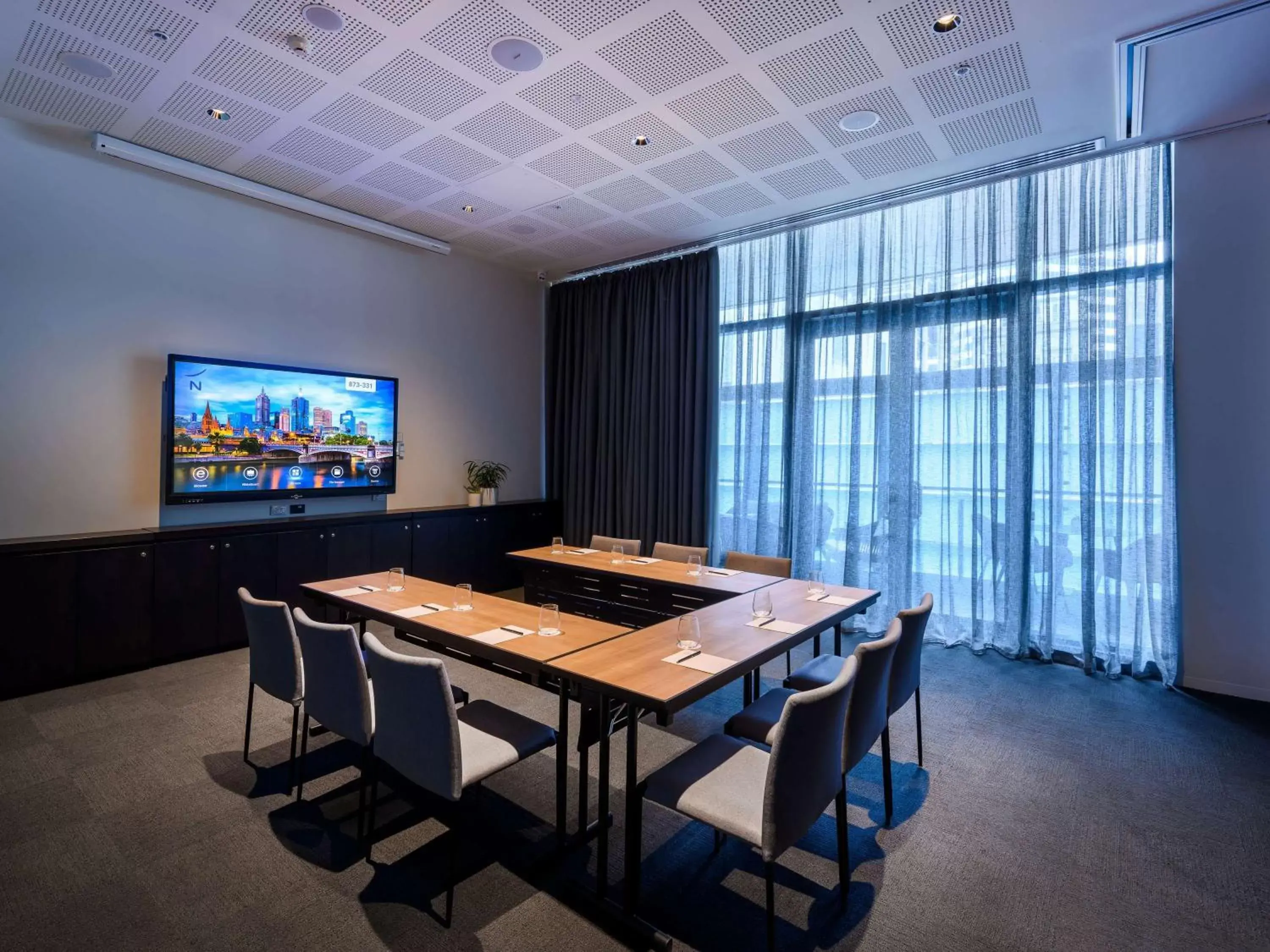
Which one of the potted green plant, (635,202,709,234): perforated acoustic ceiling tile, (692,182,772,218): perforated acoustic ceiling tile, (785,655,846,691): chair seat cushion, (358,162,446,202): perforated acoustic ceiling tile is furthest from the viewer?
the potted green plant

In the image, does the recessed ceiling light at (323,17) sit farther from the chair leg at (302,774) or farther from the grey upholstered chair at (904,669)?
the grey upholstered chair at (904,669)

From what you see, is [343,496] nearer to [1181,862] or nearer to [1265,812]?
[1181,862]

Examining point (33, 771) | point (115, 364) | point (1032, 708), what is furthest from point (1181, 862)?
point (115, 364)

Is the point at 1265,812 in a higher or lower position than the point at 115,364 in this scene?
lower

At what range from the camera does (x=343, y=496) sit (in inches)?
211

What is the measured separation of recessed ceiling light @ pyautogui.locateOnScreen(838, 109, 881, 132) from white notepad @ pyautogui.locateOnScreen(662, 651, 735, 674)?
3.23 m

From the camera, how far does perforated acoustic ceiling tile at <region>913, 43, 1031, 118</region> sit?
3129 millimetres

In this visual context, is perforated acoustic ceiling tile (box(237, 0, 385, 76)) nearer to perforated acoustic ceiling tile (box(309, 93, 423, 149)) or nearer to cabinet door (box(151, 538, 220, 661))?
perforated acoustic ceiling tile (box(309, 93, 423, 149))

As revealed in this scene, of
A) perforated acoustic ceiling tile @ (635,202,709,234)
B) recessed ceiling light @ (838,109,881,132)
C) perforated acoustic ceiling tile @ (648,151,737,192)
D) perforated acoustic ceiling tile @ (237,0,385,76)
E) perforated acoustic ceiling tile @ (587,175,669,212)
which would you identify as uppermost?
perforated acoustic ceiling tile @ (635,202,709,234)

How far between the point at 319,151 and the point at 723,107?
2.62 meters

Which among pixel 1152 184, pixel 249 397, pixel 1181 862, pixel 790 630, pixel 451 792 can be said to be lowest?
pixel 1181 862

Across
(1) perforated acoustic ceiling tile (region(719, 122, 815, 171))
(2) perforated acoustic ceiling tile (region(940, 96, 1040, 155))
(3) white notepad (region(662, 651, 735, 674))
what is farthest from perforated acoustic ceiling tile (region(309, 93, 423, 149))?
(3) white notepad (region(662, 651, 735, 674))

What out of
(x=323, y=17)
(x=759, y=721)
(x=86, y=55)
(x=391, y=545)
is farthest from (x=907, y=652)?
(x=86, y=55)

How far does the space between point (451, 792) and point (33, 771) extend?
91.5 inches
